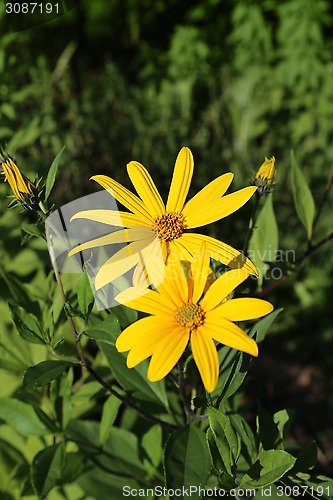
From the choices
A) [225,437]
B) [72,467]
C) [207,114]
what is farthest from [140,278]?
[207,114]

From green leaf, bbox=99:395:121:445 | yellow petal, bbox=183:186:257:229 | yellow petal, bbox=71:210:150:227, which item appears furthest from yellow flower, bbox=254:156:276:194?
green leaf, bbox=99:395:121:445

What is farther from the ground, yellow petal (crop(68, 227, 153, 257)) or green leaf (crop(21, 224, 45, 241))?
green leaf (crop(21, 224, 45, 241))

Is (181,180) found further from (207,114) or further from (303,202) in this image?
(207,114)

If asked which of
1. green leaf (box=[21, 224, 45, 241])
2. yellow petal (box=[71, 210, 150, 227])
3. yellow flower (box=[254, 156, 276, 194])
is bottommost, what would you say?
green leaf (box=[21, 224, 45, 241])

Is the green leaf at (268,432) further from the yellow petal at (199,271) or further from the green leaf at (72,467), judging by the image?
the green leaf at (72,467)

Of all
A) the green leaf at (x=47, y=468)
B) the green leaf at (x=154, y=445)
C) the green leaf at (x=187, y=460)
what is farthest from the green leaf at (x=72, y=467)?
the green leaf at (x=187, y=460)

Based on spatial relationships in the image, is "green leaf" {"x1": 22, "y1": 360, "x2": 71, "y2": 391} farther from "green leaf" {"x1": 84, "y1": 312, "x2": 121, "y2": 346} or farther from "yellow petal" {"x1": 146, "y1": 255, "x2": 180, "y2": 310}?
"yellow petal" {"x1": 146, "y1": 255, "x2": 180, "y2": 310}
